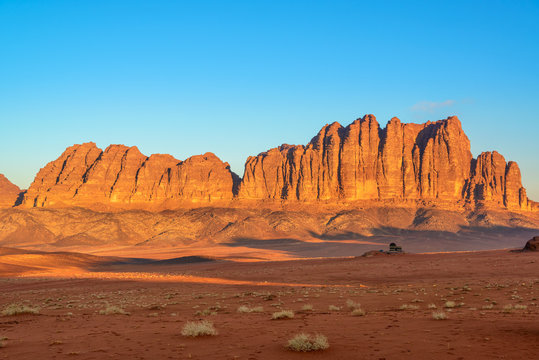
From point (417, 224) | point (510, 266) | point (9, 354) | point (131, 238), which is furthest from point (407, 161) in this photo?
point (9, 354)

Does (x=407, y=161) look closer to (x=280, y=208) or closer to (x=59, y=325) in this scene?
(x=280, y=208)

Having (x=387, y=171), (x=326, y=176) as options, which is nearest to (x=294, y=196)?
(x=326, y=176)

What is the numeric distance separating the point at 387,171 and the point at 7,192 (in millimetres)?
135414

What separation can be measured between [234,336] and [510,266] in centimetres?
3334

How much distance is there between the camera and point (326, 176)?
493 feet

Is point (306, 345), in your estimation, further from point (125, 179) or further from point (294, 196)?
point (125, 179)

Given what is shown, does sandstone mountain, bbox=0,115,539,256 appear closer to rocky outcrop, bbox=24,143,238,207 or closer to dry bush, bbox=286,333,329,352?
rocky outcrop, bbox=24,143,238,207

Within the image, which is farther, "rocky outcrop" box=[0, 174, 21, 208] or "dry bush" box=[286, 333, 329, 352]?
"rocky outcrop" box=[0, 174, 21, 208]

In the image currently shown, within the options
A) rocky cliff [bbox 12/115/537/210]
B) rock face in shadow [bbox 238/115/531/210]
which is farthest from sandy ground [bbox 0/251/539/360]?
rock face in shadow [bbox 238/115/531/210]

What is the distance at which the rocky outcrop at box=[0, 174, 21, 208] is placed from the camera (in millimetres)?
152225

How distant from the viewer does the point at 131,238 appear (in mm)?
123250

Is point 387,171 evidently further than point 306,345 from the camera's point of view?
Yes

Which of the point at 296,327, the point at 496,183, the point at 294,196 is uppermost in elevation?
the point at 496,183

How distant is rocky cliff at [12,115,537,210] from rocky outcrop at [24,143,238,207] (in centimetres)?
33
